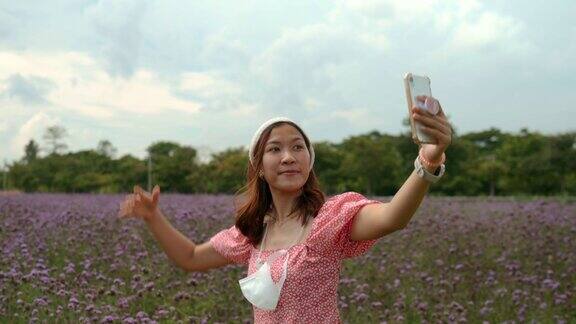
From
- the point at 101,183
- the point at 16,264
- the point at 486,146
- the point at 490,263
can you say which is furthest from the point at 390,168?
Answer: the point at 16,264

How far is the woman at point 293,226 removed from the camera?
2.29 metres

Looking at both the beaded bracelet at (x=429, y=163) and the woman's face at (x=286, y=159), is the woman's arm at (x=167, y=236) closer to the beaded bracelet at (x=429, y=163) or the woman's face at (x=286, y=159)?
the woman's face at (x=286, y=159)

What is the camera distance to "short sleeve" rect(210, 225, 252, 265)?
8.67 feet

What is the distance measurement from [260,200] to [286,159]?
28cm

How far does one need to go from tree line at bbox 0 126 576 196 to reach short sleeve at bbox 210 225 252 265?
36430 mm

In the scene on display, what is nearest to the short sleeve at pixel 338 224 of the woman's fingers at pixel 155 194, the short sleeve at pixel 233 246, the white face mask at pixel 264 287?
the white face mask at pixel 264 287

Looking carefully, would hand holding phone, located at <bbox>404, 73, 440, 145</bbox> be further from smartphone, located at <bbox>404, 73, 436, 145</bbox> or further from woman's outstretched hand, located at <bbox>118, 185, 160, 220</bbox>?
woman's outstretched hand, located at <bbox>118, 185, 160, 220</bbox>

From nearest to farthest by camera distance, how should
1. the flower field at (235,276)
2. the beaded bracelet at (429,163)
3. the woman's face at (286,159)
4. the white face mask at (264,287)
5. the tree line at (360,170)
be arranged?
the beaded bracelet at (429,163) < the white face mask at (264,287) < the woman's face at (286,159) < the flower field at (235,276) < the tree line at (360,170)

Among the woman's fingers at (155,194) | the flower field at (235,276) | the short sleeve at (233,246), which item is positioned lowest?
the flower field at (235,276)

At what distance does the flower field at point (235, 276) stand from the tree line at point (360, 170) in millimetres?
30679

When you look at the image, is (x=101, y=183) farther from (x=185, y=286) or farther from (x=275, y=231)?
(x=275, y=231)

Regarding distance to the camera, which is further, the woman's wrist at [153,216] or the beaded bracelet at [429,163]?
the woman's wrist at [153,216]

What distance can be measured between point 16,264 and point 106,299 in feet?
2.70

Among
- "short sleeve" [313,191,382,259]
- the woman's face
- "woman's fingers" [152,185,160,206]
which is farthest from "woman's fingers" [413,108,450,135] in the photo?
"woman's fingers" [152,185,160,206]
